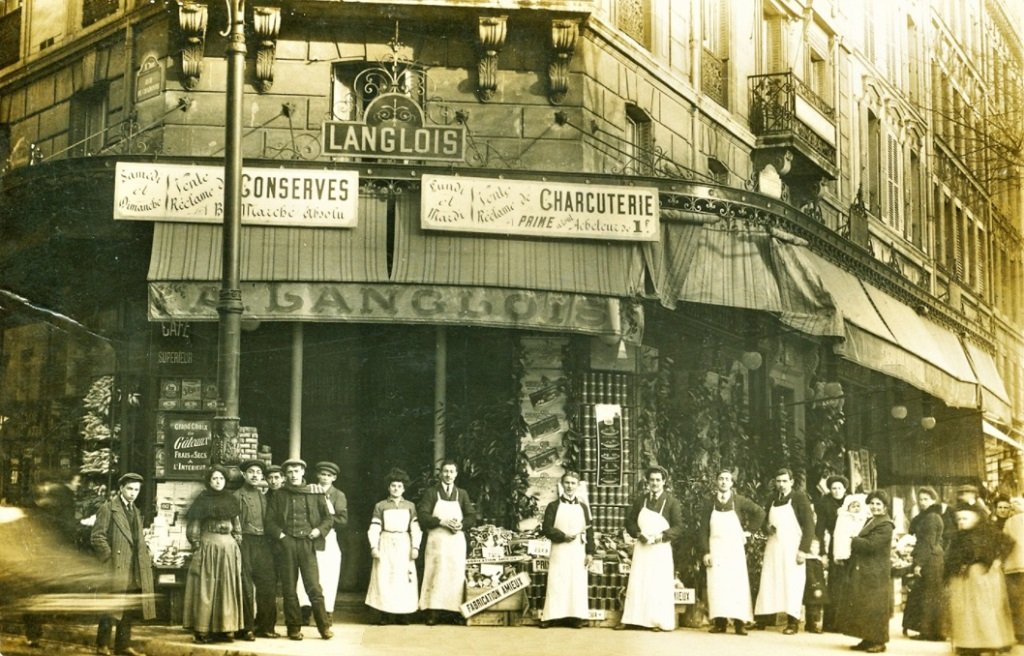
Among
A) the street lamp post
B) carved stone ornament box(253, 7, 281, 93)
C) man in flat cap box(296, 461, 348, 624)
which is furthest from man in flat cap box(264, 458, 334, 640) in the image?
carved stone ornament box(253, 7, 281, 93)

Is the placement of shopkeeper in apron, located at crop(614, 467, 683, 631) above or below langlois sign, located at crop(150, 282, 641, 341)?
below

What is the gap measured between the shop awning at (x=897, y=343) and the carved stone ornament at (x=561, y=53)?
145 inches

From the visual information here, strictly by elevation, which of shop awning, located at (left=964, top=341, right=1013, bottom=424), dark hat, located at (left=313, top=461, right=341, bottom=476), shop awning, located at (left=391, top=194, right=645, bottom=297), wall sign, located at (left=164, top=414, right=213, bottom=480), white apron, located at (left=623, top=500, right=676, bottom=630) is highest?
shop awning, located at (left=391, top=194, right=645, bottom=297)

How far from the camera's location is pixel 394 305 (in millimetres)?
12898

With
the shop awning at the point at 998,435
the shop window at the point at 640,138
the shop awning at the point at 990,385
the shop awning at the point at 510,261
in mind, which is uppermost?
the shop window at the point at 640,138

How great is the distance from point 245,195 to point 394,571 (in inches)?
166

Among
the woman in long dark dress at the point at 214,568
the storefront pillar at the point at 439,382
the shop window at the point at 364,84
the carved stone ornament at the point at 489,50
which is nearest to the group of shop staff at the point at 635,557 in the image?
the woman in long dark dress at the point at 214,568

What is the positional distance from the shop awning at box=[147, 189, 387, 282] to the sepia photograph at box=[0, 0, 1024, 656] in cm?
3

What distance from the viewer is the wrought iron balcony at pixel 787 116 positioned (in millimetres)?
16641

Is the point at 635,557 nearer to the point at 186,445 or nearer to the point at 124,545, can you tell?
the point at 124,545

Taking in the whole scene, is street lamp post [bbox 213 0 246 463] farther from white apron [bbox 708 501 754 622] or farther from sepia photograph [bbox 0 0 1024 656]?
white apron [bbox 708 501 754 622]

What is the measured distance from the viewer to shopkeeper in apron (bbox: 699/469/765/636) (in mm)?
12172

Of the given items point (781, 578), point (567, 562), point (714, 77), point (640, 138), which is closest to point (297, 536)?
point (567, 562)

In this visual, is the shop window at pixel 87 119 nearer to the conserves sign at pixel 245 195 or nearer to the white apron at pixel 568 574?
the conserves sign at pixel 245 195
